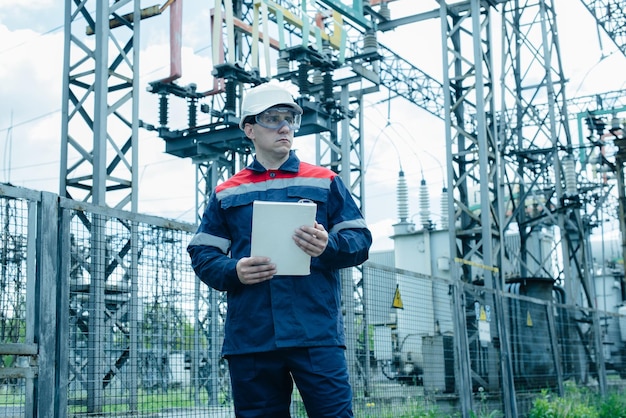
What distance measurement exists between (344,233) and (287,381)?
2.25 feet

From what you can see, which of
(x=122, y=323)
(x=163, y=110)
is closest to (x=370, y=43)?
(x=163, y=110)

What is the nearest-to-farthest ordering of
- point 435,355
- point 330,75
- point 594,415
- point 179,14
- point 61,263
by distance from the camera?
point 61,263, point 435,355, point 594,415, point 179,14, point 330,75

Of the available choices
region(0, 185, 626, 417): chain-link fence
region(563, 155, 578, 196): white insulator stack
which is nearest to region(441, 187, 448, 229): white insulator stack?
region(563, 155, 578, 196): white insulator stack

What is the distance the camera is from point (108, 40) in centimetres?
1095

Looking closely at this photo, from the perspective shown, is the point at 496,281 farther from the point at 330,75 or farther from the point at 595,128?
the point at 595,128

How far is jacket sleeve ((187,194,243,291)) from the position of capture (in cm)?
356

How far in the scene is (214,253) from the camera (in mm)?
3711

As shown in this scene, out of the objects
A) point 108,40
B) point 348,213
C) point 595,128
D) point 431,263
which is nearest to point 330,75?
point 108,40

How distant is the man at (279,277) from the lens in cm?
350

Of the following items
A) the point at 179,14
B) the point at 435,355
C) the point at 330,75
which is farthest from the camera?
the point at 330,75

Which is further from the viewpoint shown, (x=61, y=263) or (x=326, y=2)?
(x=326, y=2)

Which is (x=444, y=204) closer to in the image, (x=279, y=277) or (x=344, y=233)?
(x=344, y=233)

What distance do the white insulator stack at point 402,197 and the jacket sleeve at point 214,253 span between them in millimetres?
24756

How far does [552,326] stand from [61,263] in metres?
9.33
